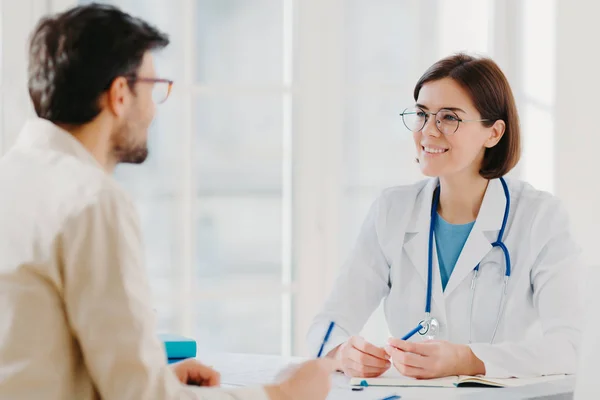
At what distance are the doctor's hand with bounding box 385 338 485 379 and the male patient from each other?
59 cm

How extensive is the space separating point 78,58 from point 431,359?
100 centimetres

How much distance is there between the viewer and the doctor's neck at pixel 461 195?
2.38 meters

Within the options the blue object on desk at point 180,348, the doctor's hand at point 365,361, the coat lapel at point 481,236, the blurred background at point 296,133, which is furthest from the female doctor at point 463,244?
the blurred background at point 296,133

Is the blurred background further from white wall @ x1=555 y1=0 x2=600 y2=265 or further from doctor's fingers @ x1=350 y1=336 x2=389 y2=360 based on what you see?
doctor's fingers @ x1=350 y1=336 x2=389 y2=360

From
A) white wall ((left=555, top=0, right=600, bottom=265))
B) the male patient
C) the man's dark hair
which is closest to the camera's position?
the male patient

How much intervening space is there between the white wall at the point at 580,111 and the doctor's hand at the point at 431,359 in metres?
1.67

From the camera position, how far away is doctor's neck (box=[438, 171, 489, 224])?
238 centimetres

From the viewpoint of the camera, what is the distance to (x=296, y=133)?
11.2 feet

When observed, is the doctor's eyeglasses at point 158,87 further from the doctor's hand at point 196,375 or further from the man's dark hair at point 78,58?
the doctor's hand at point 196,375

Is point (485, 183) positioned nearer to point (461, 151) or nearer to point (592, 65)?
point (461, 151)

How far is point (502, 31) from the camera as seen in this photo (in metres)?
3.45

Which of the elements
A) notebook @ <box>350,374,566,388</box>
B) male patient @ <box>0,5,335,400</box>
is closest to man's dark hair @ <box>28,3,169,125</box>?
male patient @ <box>0,5,335,400</box>

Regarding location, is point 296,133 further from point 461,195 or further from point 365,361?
point 365,361

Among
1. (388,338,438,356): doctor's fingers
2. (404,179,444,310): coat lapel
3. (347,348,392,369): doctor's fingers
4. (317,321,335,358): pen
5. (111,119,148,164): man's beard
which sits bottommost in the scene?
(317,321,335,358): pen
